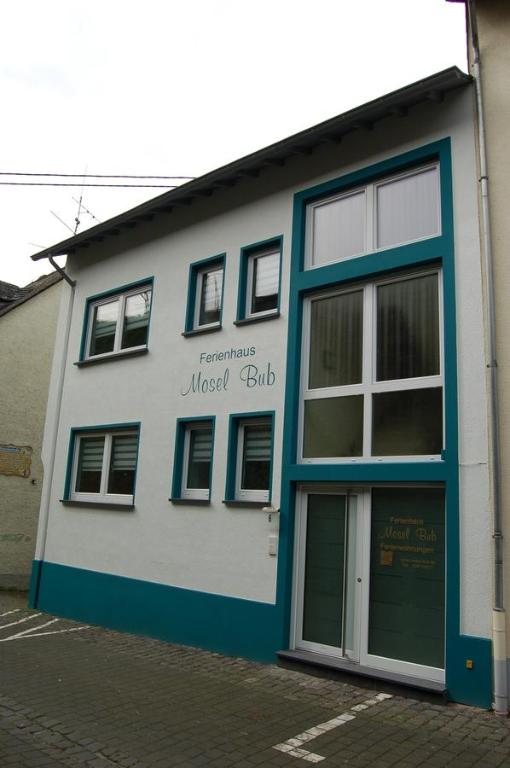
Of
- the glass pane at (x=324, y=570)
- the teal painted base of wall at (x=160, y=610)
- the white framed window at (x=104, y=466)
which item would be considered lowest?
the teal painted base of wall at (x=160, y=610)

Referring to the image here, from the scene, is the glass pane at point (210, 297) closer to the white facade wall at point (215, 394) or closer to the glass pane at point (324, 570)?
the white facade wall at point (215, 394)

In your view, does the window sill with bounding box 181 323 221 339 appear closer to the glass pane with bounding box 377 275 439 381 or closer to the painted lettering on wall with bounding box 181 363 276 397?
the painted lettering on wall with bounding box 181 363 276 397

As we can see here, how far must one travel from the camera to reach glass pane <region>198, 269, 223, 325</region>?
10.4 meters

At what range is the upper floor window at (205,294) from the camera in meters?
10.4

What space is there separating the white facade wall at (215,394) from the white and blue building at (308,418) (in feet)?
0.11

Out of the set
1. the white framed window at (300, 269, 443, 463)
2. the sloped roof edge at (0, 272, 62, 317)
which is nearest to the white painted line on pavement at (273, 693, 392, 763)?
the white framed window at (300, 269, 443, 463)

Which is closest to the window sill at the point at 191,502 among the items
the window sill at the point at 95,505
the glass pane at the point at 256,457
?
the glass pane at the point at 256,457

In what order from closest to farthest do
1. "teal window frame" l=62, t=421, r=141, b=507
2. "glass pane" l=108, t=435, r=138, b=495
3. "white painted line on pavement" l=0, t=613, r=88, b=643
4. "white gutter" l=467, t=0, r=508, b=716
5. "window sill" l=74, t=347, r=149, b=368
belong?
"white gutter" l=467, t=0, r=508, b=716, "white painted line on pavement" l=0, t=613, r=88, b=643, "teal window frame" l=62, t=421, r=141, b=507, "glass pane" l=108, t=435, r=138, b=495, "window sill" l=74, t=347, r=149, b=368

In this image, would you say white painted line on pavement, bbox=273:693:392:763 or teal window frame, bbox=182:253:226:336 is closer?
white painted line on pavement, bbox=273:693:392:763

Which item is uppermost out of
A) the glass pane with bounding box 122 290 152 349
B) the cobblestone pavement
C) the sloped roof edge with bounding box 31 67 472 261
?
the sloped roof edge with bounding box 31 67 472 261

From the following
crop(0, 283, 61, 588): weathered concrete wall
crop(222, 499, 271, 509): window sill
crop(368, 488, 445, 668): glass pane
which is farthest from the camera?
crop(0, 283, 61, 588): weathered concrete wall

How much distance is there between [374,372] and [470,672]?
3479 millimetres

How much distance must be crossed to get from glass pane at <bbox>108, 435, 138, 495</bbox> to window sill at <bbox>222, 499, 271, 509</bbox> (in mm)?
2492

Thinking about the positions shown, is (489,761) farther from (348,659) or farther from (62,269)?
(62,269)
